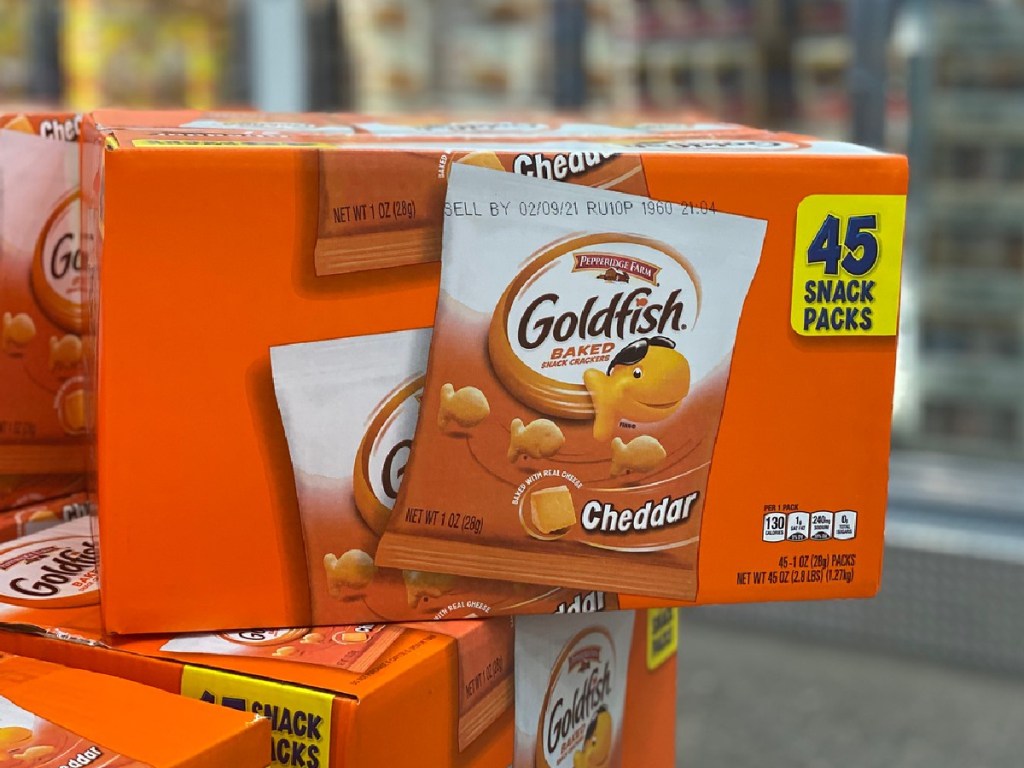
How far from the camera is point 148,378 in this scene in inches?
34.2

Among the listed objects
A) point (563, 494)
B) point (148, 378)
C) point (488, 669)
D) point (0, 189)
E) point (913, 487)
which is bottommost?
point (913, 487)

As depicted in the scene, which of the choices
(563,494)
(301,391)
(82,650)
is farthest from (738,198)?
(82,650)

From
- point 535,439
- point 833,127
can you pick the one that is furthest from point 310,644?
point 833,127

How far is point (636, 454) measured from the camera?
0.96 meters

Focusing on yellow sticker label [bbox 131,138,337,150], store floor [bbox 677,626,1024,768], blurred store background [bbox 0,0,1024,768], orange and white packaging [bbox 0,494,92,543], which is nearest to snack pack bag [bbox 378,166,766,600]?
yellow sticker label [bbox 131,138,337,150]

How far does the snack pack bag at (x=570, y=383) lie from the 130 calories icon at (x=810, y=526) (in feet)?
0.22

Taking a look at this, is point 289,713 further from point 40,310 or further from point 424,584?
point 40,310

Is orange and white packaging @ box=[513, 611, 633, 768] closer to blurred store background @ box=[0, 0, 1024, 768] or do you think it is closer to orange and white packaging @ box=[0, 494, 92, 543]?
orange and white packaging @ box=[0, 494, 92, 543]

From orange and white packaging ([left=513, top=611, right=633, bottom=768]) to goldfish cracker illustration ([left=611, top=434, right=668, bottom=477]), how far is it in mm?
155

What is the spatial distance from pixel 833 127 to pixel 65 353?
2.74 meters

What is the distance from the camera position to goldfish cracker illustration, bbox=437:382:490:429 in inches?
36.1

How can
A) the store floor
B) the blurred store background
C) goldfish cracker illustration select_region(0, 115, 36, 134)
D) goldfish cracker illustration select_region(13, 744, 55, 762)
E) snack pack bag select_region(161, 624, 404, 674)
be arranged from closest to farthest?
goldfish cracker illustration select_region(13, 744, 55, 762), snack pack bag select_region(161, 624, 404, 674), goldfish cracker illustration select_region(0, 115, 36, 134), the store floor, the blurred store background

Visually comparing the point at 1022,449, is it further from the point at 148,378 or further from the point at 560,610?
the point at 148,378

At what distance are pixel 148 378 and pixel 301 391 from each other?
11 cm
